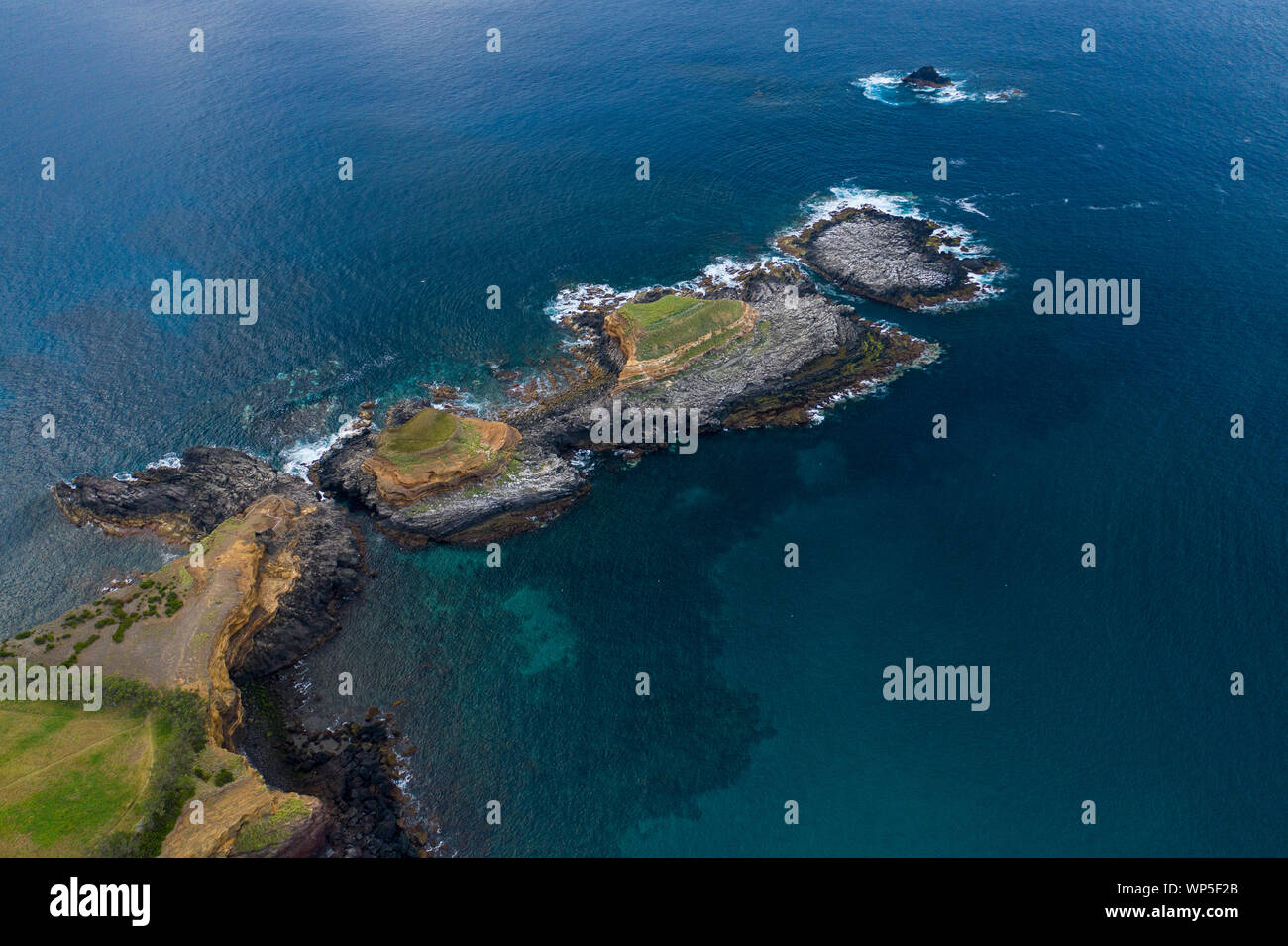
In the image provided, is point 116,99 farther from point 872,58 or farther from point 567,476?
point 872,58

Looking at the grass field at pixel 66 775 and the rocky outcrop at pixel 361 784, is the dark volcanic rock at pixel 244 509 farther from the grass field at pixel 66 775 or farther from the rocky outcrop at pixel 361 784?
Answer: the grass field at pixel 66 775

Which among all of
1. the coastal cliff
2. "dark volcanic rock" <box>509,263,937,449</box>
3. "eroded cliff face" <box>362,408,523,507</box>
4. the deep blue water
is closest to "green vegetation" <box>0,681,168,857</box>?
the coastal cliff

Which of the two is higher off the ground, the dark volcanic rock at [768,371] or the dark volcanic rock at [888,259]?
the dark volcanic rock at [888,259]

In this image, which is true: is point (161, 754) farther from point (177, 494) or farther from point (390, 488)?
point (177, 494)

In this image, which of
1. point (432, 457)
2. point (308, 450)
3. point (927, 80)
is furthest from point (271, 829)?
point (927, 80)

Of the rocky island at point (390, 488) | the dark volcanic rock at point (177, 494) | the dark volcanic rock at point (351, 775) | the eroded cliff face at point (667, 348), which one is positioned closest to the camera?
the dark volcanic rock at point (351, 775)

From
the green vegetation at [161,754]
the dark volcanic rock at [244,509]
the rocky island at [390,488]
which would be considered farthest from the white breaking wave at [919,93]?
the green vegetation at [161,754]

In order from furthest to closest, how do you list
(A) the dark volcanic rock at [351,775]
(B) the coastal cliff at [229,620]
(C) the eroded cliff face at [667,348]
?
1. (C) the eroded cliff face at [667,348]
2. (A) the dark volcanic rock at [351,775]
3. (B) the coastal cliff at [229,620]
